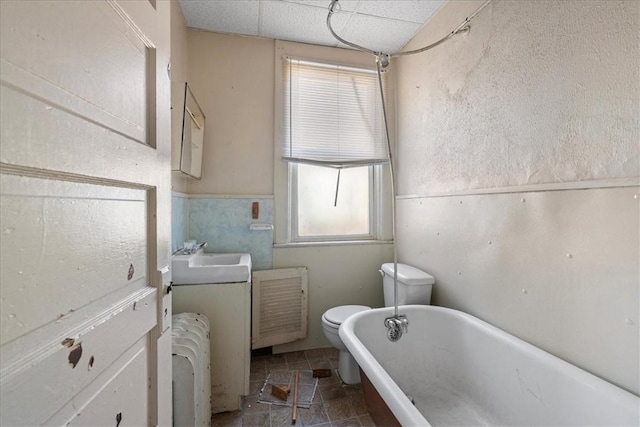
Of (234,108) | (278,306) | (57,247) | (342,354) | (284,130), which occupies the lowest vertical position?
(342,354)

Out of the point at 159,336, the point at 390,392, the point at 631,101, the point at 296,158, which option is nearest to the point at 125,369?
the point at 159,336

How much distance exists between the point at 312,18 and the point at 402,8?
1.99ft

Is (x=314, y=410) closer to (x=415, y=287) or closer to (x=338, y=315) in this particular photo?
(x=338, y=315)

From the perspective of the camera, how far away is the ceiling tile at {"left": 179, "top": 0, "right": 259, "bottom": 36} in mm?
1787

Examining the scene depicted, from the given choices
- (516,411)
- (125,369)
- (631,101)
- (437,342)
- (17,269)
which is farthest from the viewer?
(437,342)

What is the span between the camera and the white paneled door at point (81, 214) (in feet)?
1.14

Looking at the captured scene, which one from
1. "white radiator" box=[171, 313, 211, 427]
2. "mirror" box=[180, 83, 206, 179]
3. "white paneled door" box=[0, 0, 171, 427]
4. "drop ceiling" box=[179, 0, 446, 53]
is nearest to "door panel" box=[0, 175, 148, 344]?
"white paneled door" box=[0, 0, 171, 427]

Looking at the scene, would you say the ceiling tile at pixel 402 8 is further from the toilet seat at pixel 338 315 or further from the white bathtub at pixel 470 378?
the toilet seat at pixel 338 315

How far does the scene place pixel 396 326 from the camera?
1.54 m

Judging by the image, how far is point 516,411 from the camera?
1188 mm

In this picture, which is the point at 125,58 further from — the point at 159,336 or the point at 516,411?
the point at 516,411

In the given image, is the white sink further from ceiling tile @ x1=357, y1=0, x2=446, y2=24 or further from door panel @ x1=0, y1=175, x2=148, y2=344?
ceiling tile @ x1=357, y1=0, x2=446, y2=24

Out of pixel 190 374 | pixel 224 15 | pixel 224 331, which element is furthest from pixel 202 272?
pixel 224 15

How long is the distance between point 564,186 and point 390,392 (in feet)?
3.45
